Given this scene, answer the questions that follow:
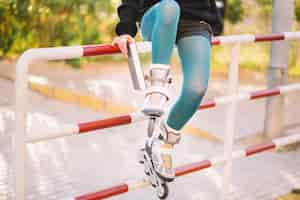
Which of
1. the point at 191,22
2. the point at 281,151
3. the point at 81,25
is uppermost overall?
the point at 191,22

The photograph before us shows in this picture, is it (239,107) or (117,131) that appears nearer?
(117,131)

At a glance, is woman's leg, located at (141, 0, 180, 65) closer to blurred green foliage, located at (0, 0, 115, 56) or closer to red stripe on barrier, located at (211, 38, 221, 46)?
red stripe on barrier, located at (211, 38, 221, 46)

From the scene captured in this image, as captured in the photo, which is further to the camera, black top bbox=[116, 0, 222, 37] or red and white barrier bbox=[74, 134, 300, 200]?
red and white barrier bbox=[74, 134, 300, 200]

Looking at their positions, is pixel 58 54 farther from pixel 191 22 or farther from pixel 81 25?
pixel 81 25

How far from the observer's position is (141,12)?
2711 millimetres

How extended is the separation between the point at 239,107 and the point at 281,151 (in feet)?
5.37

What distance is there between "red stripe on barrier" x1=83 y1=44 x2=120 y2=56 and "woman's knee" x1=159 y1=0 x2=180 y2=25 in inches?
12.9

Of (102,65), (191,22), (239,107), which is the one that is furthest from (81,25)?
(191,22)

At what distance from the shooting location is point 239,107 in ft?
22.7

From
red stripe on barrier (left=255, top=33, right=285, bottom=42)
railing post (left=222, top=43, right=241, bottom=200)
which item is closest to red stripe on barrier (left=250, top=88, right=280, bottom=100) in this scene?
railing post (left=222, top=43, right=241, bottom=200)

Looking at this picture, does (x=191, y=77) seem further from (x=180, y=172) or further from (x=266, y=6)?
(x=266, y=6)

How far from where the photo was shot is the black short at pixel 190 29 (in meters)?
2.66

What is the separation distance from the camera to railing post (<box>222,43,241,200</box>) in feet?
11.6

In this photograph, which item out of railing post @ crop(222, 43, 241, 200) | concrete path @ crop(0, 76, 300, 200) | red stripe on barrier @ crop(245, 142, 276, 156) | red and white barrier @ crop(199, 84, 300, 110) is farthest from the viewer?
concrete path @ crop(0, 76, 300, 200)
